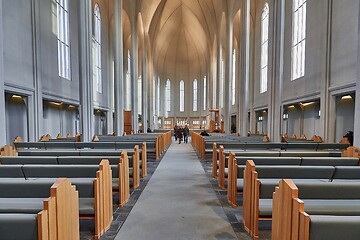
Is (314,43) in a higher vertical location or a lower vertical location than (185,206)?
higher

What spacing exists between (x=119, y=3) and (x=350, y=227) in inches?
683

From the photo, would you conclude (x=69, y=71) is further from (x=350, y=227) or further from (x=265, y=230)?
(x=350, y=227)

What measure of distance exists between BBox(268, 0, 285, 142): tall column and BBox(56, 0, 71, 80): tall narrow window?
37.5 ft

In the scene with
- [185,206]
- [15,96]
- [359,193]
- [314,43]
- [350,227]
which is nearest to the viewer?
[350,227]

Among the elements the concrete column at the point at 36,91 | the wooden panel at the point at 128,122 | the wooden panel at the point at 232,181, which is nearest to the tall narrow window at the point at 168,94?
the wooden panel at the point at 128,122

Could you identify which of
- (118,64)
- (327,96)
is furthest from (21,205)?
(118,64)

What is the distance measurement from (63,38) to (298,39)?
547 inches

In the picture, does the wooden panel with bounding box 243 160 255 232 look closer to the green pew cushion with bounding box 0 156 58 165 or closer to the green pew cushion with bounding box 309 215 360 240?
the green pew cushion with bounding box 309 215 360 240

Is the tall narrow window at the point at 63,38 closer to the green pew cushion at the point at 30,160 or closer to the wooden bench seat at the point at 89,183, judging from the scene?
the green pew cushion at the point at 30,160

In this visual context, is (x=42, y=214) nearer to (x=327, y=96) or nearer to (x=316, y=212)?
(x=316, y=212)

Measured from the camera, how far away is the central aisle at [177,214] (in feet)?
9.95

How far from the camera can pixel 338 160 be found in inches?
166

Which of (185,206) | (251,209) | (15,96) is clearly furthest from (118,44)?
(251,209)

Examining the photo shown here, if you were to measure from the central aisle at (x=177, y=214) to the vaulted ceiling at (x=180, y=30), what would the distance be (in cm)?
1731
